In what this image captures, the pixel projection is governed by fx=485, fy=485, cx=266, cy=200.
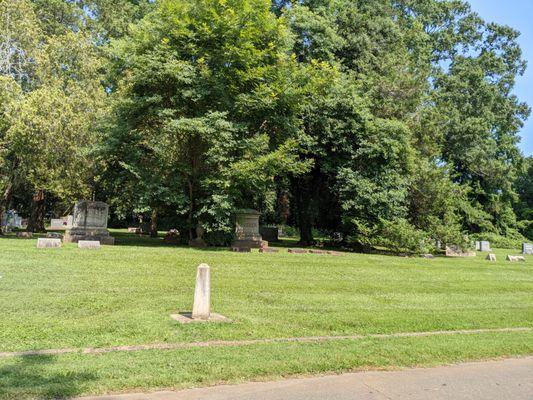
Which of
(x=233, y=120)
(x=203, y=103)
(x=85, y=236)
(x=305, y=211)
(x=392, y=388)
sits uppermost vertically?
(x=203, y=103)

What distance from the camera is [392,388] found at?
5605mm

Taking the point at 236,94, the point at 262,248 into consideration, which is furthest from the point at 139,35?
the point at 262,248

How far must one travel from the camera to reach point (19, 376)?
16.9 ft

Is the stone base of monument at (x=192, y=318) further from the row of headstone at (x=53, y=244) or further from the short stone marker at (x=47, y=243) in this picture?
the short stone marker at (x=47, y=243)

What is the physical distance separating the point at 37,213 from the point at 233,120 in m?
19.0

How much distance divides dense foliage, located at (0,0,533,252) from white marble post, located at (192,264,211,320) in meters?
12.6

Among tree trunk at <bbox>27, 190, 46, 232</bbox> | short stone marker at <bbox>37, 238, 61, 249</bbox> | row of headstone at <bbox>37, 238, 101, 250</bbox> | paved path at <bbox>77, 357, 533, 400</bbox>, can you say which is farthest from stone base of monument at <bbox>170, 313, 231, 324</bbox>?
tree trunk at <bbox>27, 190, 46, 232</bbox>

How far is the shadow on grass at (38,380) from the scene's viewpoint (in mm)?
4746

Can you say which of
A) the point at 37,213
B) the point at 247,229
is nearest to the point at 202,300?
the point at 247,229

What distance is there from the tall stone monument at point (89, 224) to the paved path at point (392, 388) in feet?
59.6

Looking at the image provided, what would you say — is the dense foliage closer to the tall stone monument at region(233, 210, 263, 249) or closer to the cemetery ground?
the tall stone monument at region(233, 210, 263, 249)

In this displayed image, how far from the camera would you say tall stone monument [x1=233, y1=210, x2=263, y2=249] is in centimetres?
2277

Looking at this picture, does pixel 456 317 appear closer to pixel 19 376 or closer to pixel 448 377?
pixel 448 377

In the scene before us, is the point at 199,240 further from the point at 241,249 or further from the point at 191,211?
the point at 241,249
